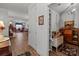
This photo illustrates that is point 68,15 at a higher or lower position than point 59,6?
lower

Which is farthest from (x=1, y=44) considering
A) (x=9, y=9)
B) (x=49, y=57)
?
(x=49, y=57)

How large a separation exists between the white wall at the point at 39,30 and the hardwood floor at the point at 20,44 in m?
0.06

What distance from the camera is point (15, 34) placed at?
1620 mm

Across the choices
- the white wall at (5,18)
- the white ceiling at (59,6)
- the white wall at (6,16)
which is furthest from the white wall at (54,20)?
the white wall at (5,18)

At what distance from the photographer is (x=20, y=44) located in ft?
5.35

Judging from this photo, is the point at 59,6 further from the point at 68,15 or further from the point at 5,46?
the point at 5,46

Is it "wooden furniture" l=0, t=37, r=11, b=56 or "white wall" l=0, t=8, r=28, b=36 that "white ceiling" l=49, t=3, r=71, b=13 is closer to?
"white wall" l=0, t=8, r=28, b=36

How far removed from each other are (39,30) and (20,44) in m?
0.31

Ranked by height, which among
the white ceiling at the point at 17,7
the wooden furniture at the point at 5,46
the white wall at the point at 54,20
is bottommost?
the wooden furniture at the point at 5,46

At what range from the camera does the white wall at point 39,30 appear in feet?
5.34

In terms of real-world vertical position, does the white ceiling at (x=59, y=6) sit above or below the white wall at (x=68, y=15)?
above

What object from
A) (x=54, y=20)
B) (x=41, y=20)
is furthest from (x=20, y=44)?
(x=54, y=20)

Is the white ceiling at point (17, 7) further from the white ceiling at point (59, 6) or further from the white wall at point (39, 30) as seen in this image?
the white ceiling at point (59, 6)

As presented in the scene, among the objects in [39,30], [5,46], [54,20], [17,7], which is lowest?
[5,46]
